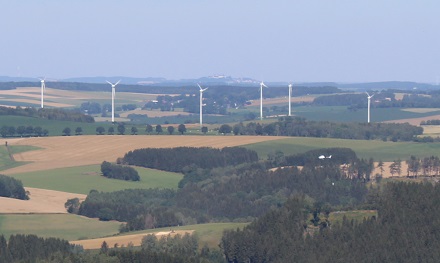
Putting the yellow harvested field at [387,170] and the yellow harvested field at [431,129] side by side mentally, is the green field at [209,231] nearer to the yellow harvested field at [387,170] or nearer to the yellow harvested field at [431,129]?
the yellow harvested field at [387,170]

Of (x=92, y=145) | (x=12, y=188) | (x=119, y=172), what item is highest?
(x=92, y=145)

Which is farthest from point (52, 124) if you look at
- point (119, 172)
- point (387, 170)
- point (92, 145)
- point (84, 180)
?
point (387, 170)

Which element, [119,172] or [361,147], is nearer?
[119,172]

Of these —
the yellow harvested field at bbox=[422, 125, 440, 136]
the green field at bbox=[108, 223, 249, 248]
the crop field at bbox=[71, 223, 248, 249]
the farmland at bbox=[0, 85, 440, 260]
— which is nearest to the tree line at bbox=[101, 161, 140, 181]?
the farmland at bbox=[0, 85, 440, 260]

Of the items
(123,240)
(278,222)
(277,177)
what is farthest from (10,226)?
(277,177)

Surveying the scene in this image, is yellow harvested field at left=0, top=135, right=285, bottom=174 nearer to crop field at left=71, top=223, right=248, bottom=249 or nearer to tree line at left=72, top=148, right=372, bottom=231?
tree line at left=72, top=148, right=372, bottom=231

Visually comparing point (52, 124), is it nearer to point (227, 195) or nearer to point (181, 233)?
point (227, 195)
